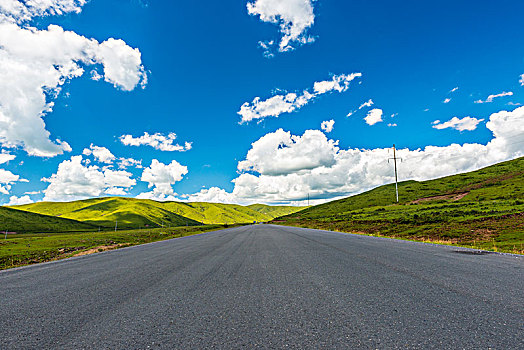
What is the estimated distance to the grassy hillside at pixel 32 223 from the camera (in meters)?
129

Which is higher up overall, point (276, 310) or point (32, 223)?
point (276, 310)

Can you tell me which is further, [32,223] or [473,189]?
[32,223]

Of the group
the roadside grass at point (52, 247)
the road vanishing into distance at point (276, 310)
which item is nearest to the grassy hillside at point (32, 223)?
the roadside grass at point (52, 247)

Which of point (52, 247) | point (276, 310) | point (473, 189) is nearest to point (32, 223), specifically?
point (52, 247)

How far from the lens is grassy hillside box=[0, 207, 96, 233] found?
12900 centimetres

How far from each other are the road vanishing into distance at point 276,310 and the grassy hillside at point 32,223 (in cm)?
16256

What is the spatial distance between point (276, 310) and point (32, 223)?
621 feet

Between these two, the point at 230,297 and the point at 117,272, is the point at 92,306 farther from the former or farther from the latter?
the point at 117,272

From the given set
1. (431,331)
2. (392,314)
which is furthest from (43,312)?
(431,331)

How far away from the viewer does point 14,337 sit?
13.8 feet

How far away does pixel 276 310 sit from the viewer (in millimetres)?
5102

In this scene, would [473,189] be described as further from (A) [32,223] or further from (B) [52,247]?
(A) [32,223]

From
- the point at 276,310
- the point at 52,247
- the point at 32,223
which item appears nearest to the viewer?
the point at 276,310

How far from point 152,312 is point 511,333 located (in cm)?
621
